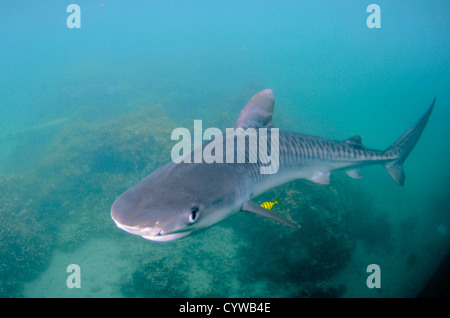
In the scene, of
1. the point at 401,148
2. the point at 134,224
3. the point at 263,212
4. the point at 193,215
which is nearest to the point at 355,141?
the point at 401,148

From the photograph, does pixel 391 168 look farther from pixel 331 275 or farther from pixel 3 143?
pixel 3 143

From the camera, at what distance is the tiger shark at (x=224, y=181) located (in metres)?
2.01

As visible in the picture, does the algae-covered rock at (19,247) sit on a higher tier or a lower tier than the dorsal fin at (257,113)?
lower

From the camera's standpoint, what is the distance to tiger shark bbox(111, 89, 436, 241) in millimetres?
2006

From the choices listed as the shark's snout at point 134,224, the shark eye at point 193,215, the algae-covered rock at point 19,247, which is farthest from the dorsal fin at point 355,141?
the algae-covered rock at point 19,247

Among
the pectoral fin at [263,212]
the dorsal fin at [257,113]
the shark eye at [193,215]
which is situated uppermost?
the dorsal fin at [257,113]

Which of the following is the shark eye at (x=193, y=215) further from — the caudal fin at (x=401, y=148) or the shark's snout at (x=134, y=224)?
the caudal fin at (x=401, y=148)

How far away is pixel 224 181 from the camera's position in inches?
107

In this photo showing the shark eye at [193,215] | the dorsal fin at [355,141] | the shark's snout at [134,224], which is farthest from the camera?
the dorsal fin at [355,141]

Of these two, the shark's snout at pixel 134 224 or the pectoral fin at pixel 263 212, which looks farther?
the pectoral fin at pixel 263 212

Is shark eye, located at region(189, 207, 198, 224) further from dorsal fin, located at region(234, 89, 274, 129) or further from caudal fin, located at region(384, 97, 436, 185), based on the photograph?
caudal fin, located at region(384, 97, 436, 185)

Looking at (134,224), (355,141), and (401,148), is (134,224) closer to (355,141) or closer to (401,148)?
(355,141)

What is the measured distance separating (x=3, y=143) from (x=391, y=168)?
31.1 metres
